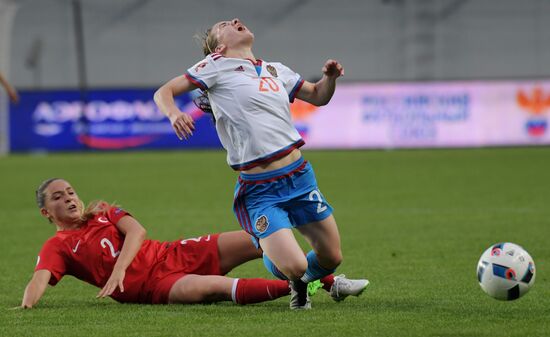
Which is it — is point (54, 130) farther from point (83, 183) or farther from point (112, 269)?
point (112, 269)

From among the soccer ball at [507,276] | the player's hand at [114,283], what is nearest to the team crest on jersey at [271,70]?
the player's hand at [114,283]

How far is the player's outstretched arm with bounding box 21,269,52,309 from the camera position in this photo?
681 cm

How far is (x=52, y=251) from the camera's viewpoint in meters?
6.96

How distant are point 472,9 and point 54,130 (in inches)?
574

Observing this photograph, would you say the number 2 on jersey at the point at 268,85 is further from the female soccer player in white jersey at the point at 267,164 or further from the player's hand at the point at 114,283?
the player's hand at the point at 114,283

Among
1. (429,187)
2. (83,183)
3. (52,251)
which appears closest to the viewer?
(52,251)

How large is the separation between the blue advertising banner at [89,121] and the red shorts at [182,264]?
21342 millimetres

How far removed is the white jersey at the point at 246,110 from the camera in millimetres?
6656

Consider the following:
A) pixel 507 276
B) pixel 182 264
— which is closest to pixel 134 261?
pixel 182 264

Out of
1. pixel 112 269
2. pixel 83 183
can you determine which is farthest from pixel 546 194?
pixel 112 269

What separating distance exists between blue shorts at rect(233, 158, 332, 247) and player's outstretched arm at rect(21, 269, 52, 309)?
1303mm

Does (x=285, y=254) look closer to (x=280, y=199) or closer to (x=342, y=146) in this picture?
(x=280, y=199)

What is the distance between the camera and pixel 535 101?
1094 inches

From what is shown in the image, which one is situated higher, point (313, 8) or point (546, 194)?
point (313, 8)
